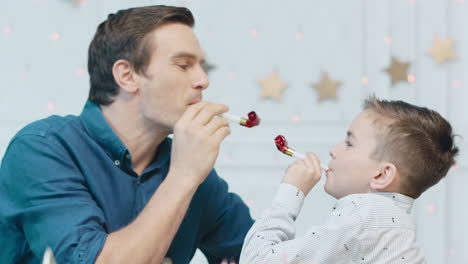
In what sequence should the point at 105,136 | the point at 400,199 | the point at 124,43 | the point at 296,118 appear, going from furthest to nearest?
the point at 296,118 → the point at 124,43 → the point at 105,136 → the point at 400,199

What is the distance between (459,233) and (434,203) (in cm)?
16

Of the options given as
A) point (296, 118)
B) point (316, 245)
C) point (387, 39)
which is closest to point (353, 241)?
point (316, 245)

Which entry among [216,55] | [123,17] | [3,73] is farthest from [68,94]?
[123,17]

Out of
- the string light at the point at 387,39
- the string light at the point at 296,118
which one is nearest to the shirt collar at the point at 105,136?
the string light at the point at 296,118

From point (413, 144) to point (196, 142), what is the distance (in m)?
0.49

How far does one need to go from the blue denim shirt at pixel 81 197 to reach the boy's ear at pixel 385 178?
45 cm

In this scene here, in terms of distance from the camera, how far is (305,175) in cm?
156

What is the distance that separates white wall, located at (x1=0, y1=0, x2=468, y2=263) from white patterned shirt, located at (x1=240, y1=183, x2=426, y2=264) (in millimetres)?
1211

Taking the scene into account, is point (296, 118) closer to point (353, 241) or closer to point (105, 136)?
point (105, 136)

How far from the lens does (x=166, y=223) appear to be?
143 centimetres

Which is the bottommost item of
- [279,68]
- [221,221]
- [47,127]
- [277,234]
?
[221,221]

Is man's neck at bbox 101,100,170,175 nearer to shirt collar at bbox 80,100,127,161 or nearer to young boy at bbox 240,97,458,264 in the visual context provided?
shirt collar at bbox 80,100,127,161

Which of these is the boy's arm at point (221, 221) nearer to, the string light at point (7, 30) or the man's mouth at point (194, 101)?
the man's mouth at point (194, 101)

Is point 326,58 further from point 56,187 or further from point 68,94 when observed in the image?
point 56,187
